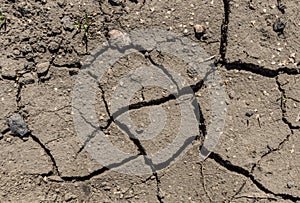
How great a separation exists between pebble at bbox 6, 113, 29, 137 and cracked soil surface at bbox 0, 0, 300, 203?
29 millimetres

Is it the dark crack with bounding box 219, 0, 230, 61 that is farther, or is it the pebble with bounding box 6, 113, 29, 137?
the dark crack with bounding box 219, 0, 230, 61

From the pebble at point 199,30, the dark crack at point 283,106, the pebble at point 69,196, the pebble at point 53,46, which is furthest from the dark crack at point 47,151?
the dark crack at point 283,106

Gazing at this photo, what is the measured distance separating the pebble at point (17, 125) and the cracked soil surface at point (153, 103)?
3 centimetres

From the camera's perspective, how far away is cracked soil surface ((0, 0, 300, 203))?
3.39 meters

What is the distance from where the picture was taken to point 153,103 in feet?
11.3

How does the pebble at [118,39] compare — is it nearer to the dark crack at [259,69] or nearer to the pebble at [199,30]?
the pebble at [199,30]

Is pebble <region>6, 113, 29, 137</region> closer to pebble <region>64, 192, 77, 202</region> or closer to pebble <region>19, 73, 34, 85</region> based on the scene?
pebble <region>19, 73, 34, 85</region>

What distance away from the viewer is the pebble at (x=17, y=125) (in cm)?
337

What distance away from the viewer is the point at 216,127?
346cm

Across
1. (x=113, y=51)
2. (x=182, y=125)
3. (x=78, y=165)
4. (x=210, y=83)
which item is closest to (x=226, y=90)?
(x=210, y=83)

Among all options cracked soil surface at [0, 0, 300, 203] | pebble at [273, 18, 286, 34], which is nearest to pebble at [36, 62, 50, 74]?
cracked soil surface at [0, 0, 300, 203]

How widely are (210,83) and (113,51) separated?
634mm

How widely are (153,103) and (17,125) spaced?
2.76 ft

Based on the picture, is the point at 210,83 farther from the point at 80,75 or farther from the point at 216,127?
the point at 80,75
